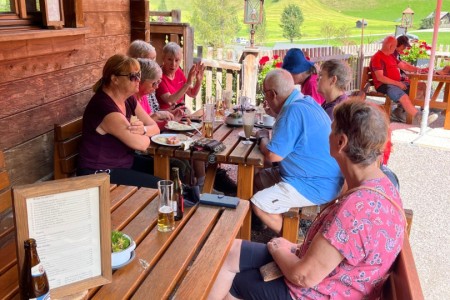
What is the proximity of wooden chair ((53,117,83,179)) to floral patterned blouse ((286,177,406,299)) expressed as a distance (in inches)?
70.2

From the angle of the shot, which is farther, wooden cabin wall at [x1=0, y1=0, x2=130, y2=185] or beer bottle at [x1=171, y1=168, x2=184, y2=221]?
wooden cabin wall at [x1=0, y1=0, x2=130, y2=185]

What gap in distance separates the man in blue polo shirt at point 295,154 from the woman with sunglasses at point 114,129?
2.43 feet

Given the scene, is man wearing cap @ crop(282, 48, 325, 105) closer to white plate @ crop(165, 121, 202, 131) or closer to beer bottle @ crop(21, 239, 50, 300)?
white plate @ crop(165, 121, 202, 131)

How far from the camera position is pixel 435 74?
7016 millimetres

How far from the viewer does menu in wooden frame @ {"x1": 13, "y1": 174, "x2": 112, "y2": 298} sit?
40.0 inches

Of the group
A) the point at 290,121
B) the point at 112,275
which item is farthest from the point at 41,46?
the point at 112,275

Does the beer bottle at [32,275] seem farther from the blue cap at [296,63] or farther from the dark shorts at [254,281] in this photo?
the blue cap at [296,63]

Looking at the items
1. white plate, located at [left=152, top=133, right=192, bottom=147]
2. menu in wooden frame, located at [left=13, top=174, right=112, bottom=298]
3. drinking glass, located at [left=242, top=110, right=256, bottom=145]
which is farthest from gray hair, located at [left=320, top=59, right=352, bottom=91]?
menu in wooden frame, located at [left=13, top=174, right=112, bottom=298]

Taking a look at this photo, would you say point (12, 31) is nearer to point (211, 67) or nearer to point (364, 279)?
point (364, 279)

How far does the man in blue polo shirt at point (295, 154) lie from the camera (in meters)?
2.61

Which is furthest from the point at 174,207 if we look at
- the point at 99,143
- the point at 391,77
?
the point at 391,77

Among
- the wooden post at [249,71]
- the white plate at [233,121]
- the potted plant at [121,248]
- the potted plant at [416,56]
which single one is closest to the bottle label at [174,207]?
the potted plant at [121,248]

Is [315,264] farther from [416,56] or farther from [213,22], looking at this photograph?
[213,22]

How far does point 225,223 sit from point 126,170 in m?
1.22
